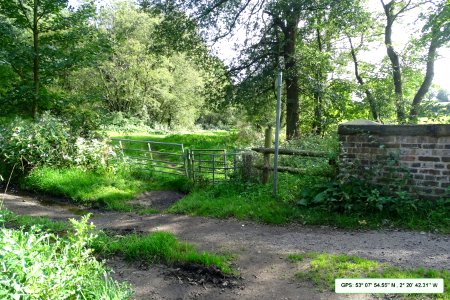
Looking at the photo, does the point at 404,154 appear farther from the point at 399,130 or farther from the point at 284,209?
the point at 284,209

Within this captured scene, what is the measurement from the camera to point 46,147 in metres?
10.1

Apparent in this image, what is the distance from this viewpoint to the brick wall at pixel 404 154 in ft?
18.2

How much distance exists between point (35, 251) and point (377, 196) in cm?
506

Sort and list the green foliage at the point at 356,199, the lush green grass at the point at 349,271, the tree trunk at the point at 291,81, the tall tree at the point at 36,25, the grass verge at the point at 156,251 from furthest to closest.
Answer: the tree trunk at the point at 291,81
the tall tree at the point at 36,25
the green foliage at the point at 356,199
the grass verge at the point at 156,251
the lush green grass at the point at 349,271

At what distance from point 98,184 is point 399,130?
7.34 meters

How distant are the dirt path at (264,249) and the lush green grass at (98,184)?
5.99 feet

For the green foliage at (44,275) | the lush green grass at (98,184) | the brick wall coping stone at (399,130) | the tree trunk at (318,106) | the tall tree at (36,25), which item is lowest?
the lush green grass at (98,184)

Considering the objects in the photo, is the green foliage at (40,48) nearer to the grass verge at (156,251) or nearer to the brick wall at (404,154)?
the grass verge at (156,251)

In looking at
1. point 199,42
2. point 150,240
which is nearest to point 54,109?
point 199,42

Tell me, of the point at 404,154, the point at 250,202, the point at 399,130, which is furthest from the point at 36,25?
the point at 404,154

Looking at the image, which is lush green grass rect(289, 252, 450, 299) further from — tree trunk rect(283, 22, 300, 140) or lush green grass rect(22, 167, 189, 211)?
tree trunk rect(283, 22, 300, 140)

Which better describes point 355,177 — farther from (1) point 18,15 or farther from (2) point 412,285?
(1) point 18,15

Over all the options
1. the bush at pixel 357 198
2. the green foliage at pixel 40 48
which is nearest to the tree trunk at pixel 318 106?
the green foliage at pixel 40 48

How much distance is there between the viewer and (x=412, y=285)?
3533 millimetres
